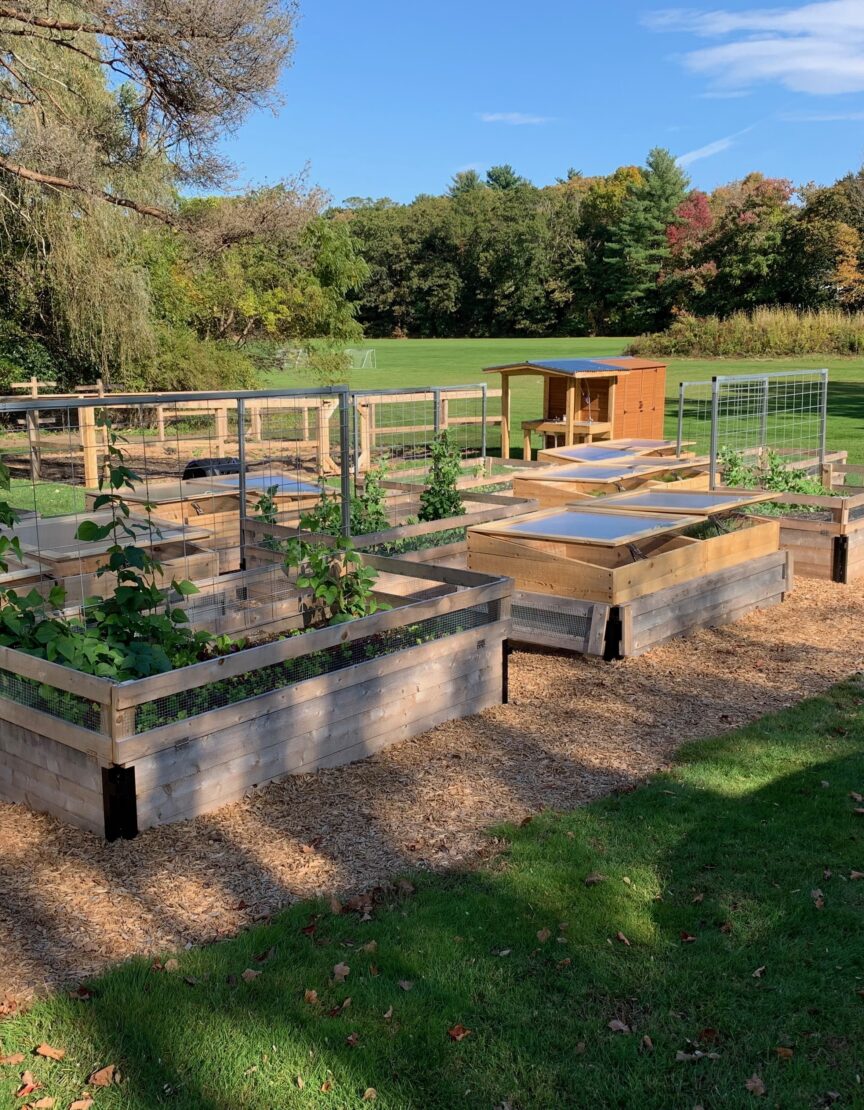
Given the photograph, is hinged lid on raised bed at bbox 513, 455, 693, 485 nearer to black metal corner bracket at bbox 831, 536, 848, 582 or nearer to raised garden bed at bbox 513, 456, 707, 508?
raised garden bed at bbox 513, 456, 707, 508

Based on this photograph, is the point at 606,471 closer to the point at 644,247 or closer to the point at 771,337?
the point at 771,337

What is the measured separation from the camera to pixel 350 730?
5.47 m

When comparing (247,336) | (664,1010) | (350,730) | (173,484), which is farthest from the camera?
(247,336)

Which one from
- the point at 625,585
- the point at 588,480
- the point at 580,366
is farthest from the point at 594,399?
the point at 625,585

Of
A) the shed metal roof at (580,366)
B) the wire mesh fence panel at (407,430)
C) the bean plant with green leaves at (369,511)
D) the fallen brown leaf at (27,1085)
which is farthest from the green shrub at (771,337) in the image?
the fallen brown leaf at (27,1085)

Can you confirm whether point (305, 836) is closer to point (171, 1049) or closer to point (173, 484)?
point (171, 1049)

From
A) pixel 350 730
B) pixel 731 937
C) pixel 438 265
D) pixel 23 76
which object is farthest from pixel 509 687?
pixel 438 265

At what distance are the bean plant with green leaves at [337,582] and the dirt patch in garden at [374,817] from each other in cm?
91

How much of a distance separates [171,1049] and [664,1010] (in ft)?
4.99

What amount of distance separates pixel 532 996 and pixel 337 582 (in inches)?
129

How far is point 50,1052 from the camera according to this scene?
10.4ft

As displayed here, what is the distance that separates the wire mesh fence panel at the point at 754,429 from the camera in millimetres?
11750

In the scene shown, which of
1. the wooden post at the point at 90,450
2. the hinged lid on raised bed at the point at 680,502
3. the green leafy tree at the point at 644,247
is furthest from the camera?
the green leafy tree at the point at 644,247

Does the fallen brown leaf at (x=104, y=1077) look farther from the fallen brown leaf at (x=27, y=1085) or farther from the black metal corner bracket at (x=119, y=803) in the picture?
the black metal corner bracket at (x=119, y=803)
